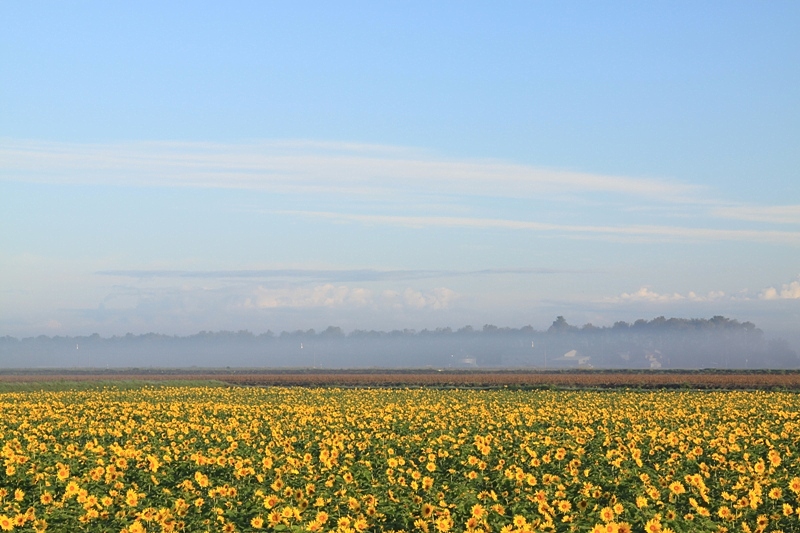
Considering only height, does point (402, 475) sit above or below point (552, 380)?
above

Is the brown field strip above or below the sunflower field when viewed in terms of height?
below

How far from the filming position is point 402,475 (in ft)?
61.8

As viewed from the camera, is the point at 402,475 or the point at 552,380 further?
the point at 552,380

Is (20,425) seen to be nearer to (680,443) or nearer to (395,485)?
(395,485)

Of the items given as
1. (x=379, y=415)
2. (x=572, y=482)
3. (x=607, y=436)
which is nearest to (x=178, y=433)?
(x=379, y=415)

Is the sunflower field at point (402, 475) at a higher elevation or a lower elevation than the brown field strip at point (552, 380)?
higher

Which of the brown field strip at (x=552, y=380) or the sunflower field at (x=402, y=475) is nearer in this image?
the sunflower field at (x=402, y=475)

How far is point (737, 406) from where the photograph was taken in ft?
132

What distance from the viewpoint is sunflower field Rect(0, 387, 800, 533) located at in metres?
14.0

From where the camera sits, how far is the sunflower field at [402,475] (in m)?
14.0

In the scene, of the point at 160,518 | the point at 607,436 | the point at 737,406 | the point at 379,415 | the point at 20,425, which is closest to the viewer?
the point at 160,518

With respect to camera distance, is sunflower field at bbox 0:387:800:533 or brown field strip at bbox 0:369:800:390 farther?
brown field strip at bbox 0:369:800:390

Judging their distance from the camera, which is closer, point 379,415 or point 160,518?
point 160,518

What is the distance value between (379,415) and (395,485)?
52.0ft
